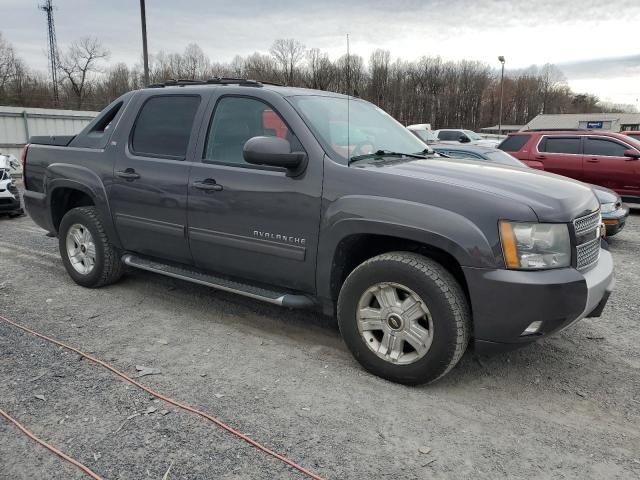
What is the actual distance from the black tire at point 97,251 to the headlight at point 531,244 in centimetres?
357

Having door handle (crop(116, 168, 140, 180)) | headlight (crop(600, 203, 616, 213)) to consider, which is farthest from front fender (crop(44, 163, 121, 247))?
headlight (crop(600, 203, 616, 213))

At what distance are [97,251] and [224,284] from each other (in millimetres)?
1639

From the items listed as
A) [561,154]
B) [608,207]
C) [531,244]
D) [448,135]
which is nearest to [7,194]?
[531,244]

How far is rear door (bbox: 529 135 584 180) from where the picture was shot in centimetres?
1045

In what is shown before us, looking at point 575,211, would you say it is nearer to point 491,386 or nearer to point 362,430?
point 491,386

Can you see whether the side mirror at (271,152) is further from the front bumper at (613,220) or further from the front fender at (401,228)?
the front bumper at (613,220)

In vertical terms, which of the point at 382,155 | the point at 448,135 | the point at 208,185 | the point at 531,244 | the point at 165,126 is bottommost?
the point at 531,244

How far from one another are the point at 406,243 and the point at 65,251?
3.60 metres

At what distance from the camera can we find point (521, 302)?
276 centimetres

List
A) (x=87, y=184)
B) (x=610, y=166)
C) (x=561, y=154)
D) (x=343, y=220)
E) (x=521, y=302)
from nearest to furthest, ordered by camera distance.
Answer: (x=521, y=302) → (x=343, y=220) → (x=87, y=184) → (x=610, y=166) → (x=561, y=154)

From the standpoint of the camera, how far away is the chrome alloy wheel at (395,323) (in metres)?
3.05

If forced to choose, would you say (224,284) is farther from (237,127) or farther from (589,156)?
(589,156)

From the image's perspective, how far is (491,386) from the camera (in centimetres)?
324

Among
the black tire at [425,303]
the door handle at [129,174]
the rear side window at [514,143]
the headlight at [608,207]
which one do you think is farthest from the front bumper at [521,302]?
the rear side window at [514,143]
